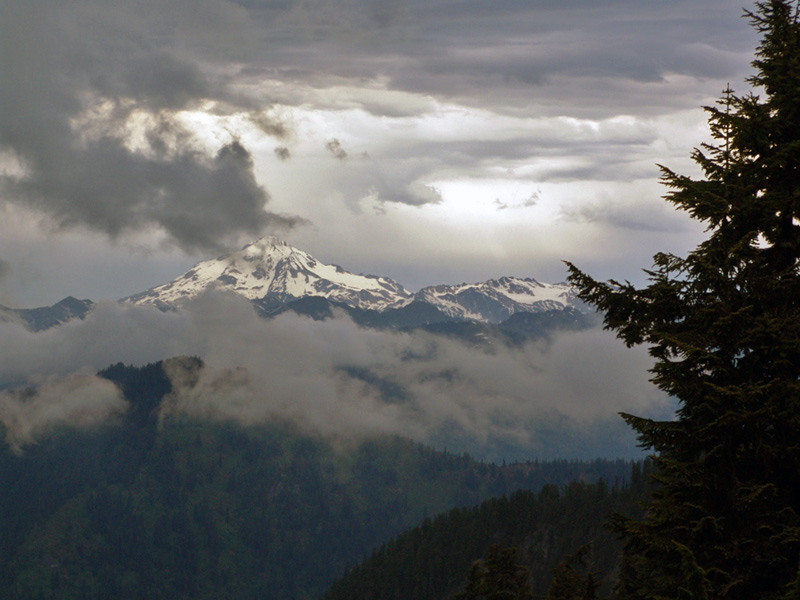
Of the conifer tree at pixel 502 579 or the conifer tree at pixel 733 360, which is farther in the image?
the conifer tree at pixel 502 579

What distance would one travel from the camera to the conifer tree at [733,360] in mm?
14719

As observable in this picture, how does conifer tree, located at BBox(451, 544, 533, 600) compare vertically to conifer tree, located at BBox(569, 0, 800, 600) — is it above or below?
below

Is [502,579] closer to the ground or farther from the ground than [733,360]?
closer to the ground

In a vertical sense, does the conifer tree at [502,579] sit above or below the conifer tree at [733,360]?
below

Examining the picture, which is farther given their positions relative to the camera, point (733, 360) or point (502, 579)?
point (502, 579)

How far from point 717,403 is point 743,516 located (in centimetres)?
231

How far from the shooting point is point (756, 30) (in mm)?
18125

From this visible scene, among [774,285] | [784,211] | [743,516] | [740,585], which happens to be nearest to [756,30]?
[784,211]

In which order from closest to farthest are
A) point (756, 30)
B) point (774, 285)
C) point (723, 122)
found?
1. point (774, 285)
2. point (723, 122)
3. point (756, 30)

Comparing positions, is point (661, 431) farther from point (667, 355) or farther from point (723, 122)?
point (723, 122)

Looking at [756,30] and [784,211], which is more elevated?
[756,30]

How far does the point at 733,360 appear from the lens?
15781 millimetres

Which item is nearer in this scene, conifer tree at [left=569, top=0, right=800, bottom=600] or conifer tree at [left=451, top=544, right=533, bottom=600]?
conifer tree at [left=569, top=0, right=800, bottom=600]

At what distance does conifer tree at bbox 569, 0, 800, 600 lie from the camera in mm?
14719
